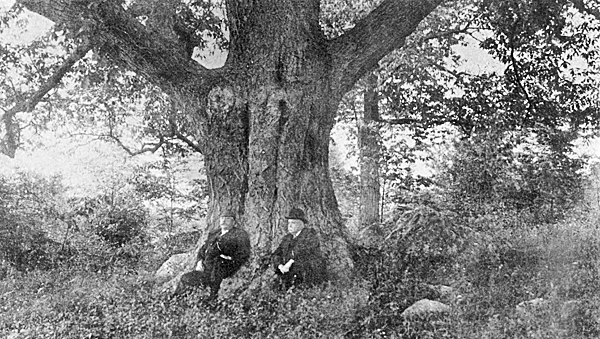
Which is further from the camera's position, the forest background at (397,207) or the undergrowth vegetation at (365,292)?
the forest background at (397,207)

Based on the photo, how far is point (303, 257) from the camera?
24.1ft

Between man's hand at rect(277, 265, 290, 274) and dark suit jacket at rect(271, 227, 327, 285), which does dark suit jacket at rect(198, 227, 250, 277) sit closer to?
dark suit jacket at rect(271, 227, 327, 285)

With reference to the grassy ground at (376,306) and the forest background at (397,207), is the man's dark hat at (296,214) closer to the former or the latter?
the forest background at (397,207)

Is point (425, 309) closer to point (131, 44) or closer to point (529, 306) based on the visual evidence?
point (529, 306)

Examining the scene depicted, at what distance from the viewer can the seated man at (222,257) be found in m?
7.42

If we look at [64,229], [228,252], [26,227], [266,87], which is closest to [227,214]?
[228,252]

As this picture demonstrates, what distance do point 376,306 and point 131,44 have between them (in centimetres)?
476

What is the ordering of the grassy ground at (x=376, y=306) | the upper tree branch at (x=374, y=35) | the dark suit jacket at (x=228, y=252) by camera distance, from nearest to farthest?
1. the grassy ground at (x=376, y=306)
2. the dark suit jacket at (x=228, y=252)
3. the upper tree branch at (x=374, y=35)

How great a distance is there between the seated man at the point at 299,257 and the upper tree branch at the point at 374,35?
2235 millimetres

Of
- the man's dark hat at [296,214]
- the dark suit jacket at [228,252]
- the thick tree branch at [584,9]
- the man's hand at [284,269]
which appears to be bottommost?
the man's hand at [284,269]

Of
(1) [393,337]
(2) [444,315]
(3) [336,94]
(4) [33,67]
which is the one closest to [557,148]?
(3) [336,94]

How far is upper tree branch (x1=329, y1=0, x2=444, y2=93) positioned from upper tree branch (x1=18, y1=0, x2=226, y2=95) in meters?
1.79

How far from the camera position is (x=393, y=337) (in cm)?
524

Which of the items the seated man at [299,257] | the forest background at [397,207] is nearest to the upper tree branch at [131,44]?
the forest background at [397,207]
